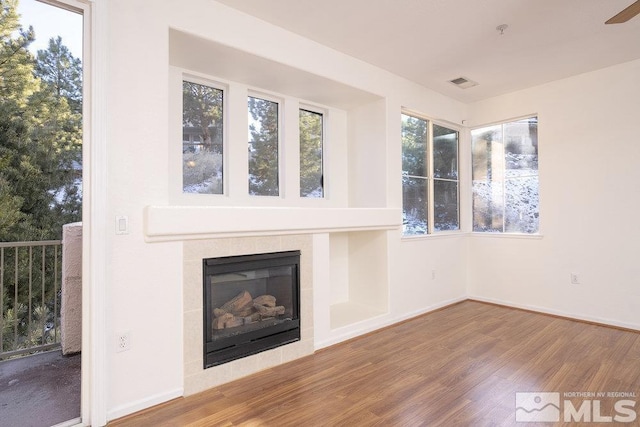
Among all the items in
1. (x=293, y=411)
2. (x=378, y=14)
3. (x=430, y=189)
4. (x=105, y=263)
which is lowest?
(x=293, y=411)

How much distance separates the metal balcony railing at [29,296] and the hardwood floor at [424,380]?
1545 mm

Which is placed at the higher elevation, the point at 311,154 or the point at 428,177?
the point at 311,154

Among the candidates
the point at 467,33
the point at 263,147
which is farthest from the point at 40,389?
the point at 467,33

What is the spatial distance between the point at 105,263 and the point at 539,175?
4.56 meters

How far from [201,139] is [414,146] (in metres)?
2.56

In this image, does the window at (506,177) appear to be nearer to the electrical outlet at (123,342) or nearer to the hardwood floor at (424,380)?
the hardwood floor at (424,380)

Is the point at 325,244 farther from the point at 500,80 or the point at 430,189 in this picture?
the point at 500,80

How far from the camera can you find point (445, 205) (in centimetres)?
477

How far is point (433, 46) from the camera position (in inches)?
127

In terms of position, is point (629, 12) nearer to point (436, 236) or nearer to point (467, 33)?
point (467, 33)

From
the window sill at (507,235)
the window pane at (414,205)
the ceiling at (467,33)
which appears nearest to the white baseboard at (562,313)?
the window sill at (507,235)

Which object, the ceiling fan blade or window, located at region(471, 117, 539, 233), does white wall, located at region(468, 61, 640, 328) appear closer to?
window, located at region(471, 117, 539, 233)

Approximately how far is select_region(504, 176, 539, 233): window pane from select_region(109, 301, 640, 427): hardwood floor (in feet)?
4.24

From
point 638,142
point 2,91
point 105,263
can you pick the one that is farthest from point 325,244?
point 638,142
